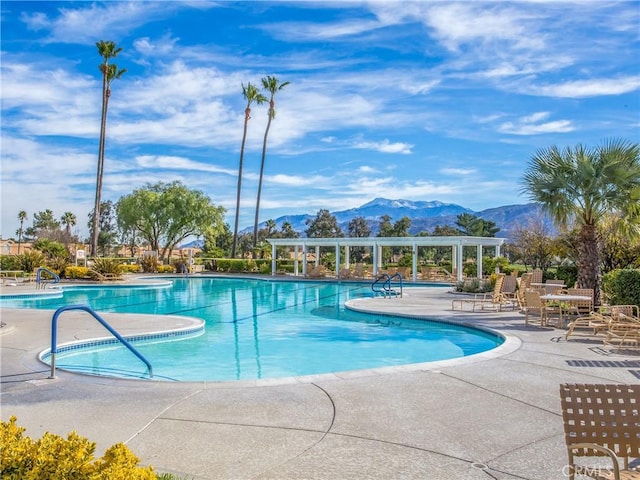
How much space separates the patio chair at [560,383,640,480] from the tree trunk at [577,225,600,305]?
9795 millimetres

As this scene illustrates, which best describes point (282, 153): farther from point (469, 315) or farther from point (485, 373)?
point (485, 373)

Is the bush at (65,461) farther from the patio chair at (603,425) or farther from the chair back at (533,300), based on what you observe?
the chair back at (533,300)

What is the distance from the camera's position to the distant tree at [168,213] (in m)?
42.4

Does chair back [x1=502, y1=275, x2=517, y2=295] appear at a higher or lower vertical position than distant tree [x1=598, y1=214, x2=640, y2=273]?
lower

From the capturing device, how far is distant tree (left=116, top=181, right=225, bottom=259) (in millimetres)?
42406

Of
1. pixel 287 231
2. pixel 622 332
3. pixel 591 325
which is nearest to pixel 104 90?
pixel 591 325

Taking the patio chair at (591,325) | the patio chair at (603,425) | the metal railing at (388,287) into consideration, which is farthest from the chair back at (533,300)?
the patio chair at (603,425)

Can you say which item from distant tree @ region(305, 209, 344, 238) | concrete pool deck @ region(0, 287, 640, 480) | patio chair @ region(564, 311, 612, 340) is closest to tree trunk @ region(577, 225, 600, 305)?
patio chair @ region(564, 311, 612, 340)

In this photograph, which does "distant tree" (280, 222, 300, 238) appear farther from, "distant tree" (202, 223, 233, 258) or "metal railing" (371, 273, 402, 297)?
"metal railing" (371, 273, 402, 297)

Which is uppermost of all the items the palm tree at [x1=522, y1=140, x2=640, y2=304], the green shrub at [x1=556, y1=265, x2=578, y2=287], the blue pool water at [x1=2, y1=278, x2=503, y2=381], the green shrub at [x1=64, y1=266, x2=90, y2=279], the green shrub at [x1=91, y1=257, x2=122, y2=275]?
the palm tree at [x1=522, y1=140, x2=640, y2=304]

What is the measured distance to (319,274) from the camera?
2902cm

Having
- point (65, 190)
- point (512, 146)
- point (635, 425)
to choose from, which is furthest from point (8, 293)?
point (512, 146)

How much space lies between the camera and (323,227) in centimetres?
6303

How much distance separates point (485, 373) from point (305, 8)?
762cm
